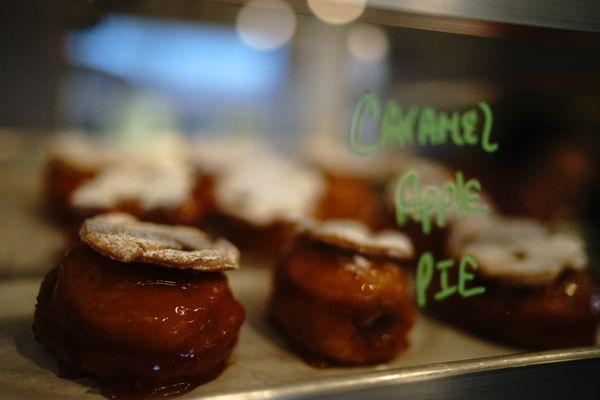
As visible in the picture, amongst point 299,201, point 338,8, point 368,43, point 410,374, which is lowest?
point 410,374

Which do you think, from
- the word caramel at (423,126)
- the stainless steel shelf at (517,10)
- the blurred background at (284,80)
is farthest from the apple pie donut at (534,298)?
the stainless steel shelf at (517,10)

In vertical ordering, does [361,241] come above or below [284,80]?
below

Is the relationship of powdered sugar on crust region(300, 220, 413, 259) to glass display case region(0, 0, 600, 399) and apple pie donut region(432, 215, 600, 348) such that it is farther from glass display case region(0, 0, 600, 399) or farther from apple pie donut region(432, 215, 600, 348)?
apple pie donut region(432, 215, 600, 348)

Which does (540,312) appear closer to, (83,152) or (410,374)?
(410,374)

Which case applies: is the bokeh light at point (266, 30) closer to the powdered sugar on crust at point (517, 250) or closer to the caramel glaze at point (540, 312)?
the powdered sugar on crust at point (517, 250)

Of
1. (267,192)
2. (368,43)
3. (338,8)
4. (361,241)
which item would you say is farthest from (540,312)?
(368,43)

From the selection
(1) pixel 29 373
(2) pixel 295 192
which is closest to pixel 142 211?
(2) pixel 295 192
